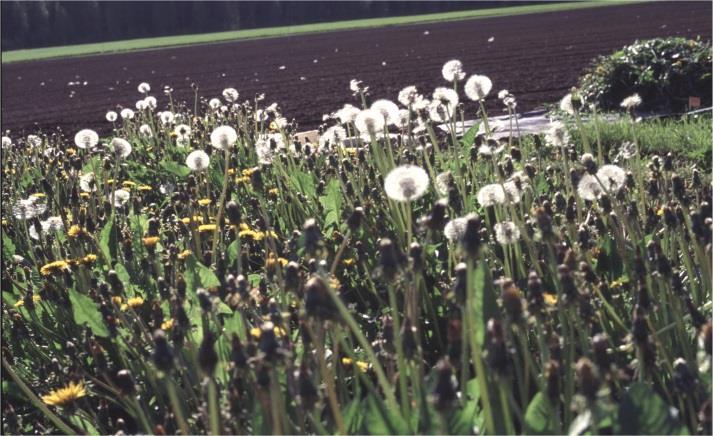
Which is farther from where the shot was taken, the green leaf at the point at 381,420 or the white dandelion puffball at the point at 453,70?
the white dandelion puffball at the point at 453,70

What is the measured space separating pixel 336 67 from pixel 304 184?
712 inches

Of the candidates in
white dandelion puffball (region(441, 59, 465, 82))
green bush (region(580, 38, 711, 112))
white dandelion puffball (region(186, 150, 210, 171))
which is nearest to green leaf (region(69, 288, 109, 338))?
white dandelion puffball (region(186, 150, 210, 171))

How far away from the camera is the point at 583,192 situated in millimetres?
2373

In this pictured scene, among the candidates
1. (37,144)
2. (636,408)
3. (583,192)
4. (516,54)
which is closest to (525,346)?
(636,408)

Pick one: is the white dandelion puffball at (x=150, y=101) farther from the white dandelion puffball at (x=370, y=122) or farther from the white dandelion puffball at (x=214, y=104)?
the white dandelion puffball at (x=370, y=122)

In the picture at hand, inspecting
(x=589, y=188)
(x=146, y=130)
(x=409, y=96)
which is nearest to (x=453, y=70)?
(x=409, y=96)

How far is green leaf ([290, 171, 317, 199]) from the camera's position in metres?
3.86

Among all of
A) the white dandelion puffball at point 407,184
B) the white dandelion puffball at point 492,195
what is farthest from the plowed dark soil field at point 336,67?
the white dandelion puffball at point 407,184

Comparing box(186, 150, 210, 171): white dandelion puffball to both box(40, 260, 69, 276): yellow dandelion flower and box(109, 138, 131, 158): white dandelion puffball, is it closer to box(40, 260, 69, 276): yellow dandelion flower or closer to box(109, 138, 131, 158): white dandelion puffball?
box(109, 138, 131, 158): white dandelion puffball

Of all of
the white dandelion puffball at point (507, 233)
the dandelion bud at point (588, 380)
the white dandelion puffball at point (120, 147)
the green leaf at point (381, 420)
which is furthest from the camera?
the white dandelion puffball at point (120, 147)

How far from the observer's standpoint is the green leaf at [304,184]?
152 inches

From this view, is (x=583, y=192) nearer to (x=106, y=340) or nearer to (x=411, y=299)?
(x=411, y=299)

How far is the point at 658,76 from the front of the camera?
9180 mm

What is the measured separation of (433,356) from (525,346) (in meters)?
0.80
